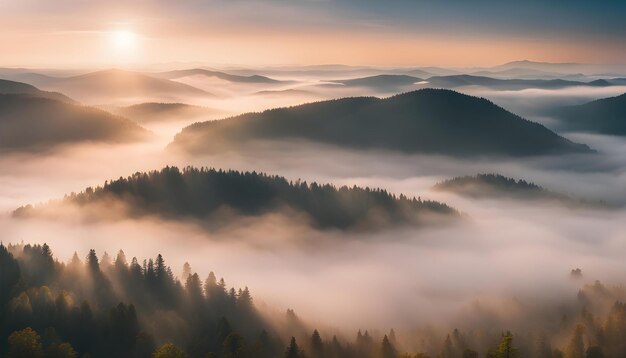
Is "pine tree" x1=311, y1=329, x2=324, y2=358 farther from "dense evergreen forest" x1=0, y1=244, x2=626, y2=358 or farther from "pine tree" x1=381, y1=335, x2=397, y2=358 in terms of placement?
"pine tree" x1=381, y1=335, x2=397, y2=358

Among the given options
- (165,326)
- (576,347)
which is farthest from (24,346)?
(576,347)

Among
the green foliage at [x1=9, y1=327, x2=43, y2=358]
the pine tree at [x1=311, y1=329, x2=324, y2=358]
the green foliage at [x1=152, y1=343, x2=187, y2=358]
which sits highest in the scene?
the green foliage at [x1=9, y1=327, x2=43, y2=358]

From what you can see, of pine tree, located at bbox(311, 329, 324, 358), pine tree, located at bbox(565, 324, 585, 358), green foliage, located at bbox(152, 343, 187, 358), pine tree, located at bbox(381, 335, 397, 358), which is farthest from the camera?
pine tree, located at bbox(311, 329, 324, 358)

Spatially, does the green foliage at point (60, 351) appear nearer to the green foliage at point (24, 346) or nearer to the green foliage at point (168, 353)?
the green foliage at point (24, 346)

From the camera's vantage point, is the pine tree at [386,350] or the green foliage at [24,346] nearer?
the green foliage at [24,346]

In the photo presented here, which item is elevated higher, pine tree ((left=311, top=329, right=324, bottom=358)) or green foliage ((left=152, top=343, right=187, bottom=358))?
green foliage ((left=152, top=343, right=187, bottom=358))

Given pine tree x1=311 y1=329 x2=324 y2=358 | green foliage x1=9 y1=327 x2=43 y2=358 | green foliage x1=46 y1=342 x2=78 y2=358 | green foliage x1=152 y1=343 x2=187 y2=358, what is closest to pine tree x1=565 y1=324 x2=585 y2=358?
pine tree x1=311 y1=329 x2=324 y2=358

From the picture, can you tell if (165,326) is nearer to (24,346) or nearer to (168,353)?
(168,353)

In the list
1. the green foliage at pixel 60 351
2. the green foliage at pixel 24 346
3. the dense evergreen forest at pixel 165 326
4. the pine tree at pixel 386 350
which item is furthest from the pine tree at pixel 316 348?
the green foliage at pixel 24 346
